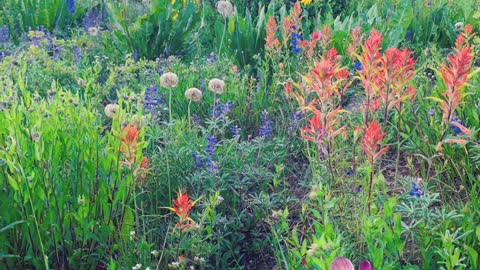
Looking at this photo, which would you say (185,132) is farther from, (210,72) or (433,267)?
(433,267)

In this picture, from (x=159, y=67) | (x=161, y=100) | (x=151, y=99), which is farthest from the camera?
(x=159, y=67)

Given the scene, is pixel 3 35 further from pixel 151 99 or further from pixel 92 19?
pixel 151 99

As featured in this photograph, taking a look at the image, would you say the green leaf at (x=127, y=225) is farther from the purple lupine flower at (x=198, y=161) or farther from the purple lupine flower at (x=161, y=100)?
the purple lupine flower at (x=161, y=100)

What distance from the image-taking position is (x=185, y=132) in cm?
320

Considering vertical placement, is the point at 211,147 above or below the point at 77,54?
above

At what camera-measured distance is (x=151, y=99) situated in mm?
3164

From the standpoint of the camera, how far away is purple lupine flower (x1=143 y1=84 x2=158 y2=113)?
3063mm

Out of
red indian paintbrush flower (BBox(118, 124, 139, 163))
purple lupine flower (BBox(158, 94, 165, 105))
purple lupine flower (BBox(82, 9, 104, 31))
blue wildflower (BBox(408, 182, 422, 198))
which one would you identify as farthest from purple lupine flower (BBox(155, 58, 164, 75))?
blue wildflower (BBox(408, 182, 422, 198))

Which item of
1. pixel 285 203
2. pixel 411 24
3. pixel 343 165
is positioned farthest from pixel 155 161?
pixel 411 24

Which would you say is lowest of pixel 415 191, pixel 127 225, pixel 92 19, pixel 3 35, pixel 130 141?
pixel 92 19

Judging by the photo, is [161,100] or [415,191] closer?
[415,191]

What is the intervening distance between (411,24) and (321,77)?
9.22 ft

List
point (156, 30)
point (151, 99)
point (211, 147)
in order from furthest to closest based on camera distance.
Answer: point (156, 30) < point (151, 99) < point (211, 147)

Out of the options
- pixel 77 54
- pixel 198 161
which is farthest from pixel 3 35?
pixel 198 161
